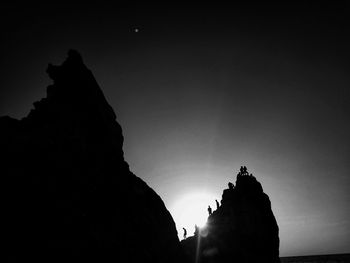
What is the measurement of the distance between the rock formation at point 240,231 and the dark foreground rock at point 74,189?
28811mm

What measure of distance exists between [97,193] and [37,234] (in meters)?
6.22

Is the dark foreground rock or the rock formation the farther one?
the rock formation

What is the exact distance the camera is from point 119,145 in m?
30.6

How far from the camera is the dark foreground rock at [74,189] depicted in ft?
56.7

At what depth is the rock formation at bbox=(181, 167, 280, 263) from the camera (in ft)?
176

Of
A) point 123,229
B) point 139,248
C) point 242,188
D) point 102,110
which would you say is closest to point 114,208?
point 123,229

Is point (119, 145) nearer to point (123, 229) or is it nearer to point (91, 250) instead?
point (123, 229)

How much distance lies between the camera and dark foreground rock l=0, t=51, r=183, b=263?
17297 millimetres

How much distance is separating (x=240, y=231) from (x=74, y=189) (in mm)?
47335

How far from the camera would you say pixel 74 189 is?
20.5m

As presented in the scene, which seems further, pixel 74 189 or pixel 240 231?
pixel 240 231

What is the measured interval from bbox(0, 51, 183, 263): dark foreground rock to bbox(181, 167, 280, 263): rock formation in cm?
2881

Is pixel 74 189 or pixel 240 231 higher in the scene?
pixel 74 189

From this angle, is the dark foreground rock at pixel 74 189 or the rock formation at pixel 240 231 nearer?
the dark foreground rock at pixel 74 189
